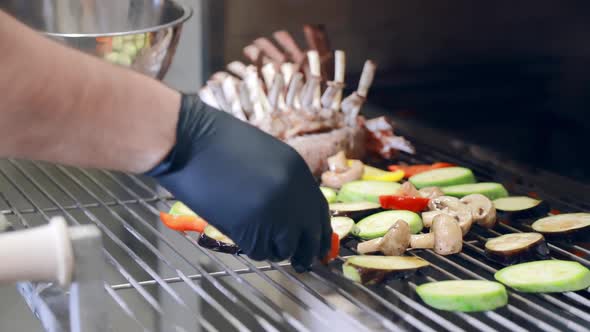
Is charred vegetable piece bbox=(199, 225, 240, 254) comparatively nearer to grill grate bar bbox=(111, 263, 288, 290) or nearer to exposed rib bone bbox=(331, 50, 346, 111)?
grill grate bar bbox=(111, 263, 288, 290)

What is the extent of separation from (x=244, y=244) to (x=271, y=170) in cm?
12

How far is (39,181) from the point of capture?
6.84 feet

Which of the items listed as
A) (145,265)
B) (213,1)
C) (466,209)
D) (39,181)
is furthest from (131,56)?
(466,209)

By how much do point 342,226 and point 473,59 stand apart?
108 centimetres

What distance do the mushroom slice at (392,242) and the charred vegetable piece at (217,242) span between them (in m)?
0.24

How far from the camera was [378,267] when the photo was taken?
1.46 metres

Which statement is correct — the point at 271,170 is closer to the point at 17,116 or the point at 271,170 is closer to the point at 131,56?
the point at 17,116

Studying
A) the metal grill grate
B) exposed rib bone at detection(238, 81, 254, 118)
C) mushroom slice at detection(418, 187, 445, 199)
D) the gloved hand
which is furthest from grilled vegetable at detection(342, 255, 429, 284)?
exposed rib bone at detection(238, 81, 254, 118)

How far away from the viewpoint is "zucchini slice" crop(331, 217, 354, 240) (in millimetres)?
1657

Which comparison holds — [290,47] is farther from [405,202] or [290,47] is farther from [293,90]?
[405,202]

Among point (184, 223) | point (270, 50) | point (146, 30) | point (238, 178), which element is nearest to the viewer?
point (238, 178)

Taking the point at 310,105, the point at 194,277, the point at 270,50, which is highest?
the point at 270,50

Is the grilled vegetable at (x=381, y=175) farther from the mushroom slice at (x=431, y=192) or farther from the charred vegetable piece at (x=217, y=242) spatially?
the charred vegetable piece at (x=217, y=242)

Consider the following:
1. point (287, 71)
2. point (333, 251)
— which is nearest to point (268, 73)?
point (287, 71)
